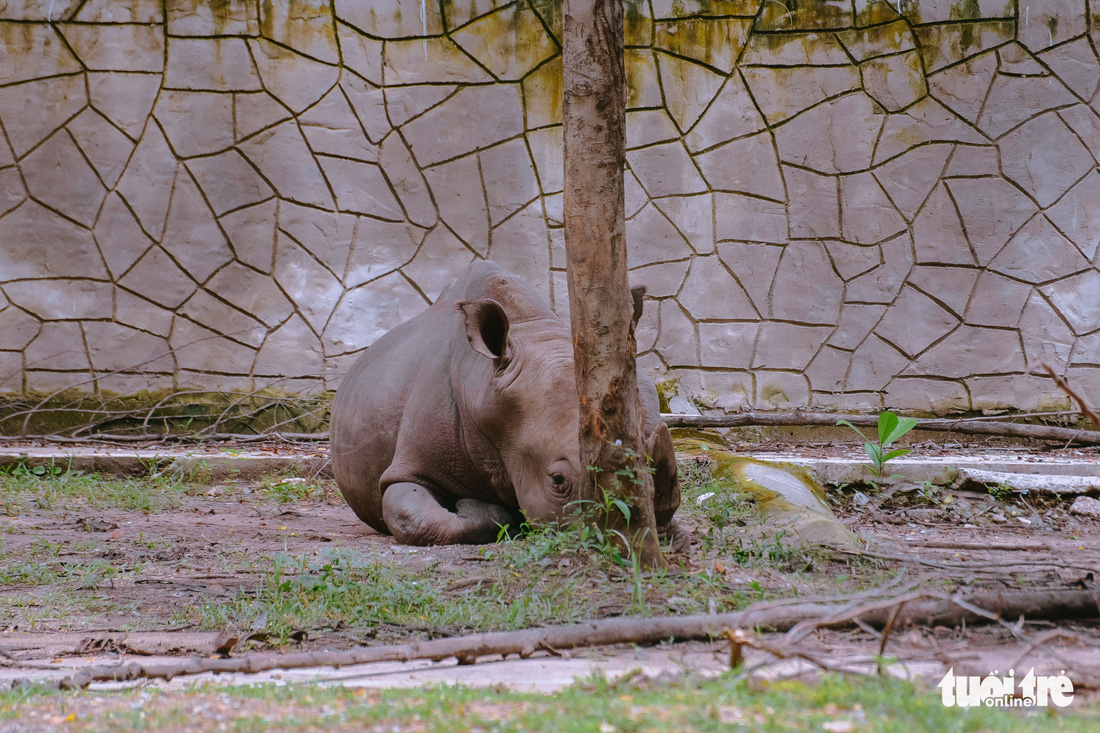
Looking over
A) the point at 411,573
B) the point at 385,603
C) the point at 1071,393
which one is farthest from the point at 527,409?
the point at 1071,393

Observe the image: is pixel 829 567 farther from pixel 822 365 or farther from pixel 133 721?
pixel 822 365

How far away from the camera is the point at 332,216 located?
8.47 m

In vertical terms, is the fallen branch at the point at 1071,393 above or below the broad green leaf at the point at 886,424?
above

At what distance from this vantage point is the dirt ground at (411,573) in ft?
8.42

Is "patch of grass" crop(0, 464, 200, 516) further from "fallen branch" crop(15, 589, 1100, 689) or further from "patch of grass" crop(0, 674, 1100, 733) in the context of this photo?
"patch of grass" crop(0, 674, 1100, 733)

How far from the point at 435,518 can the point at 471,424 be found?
1.41 feet

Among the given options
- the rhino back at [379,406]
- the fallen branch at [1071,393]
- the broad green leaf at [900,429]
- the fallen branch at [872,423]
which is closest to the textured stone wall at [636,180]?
the fallen branch at [872,423]

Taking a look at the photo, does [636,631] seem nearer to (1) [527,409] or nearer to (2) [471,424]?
(1) [527,409]

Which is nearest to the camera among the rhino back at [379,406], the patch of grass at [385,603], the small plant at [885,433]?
the patch of grass at [385,603]

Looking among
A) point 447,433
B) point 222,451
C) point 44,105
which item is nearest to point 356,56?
point 44,105

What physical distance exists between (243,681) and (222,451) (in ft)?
17.7

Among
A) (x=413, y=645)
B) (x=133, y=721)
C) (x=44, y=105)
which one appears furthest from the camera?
(x=44, y=105)

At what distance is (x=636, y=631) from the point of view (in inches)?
99.2

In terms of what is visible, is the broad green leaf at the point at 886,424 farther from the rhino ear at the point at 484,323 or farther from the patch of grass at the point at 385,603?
the patch of grass at the point at 385,603
